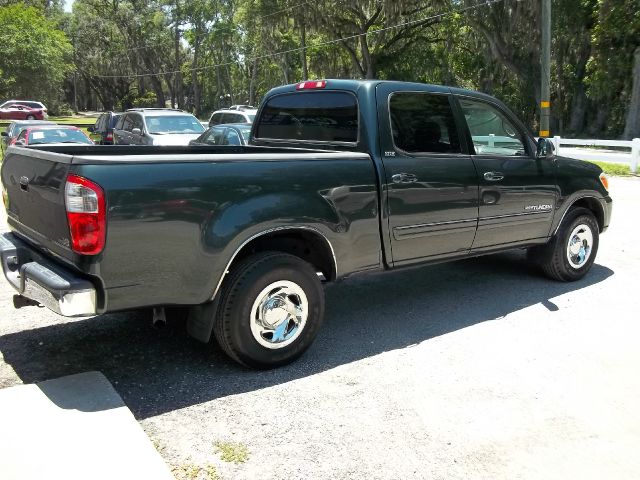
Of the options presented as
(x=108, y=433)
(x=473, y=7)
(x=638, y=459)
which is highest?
(x=473, y=7)

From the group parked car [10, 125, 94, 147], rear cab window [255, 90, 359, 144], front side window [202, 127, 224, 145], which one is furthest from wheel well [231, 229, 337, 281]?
parked car [10, 125, 94, 147]

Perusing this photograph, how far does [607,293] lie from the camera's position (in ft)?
20.4

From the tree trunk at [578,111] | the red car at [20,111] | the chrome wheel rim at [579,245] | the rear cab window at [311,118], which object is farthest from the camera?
the red car at [20,111]

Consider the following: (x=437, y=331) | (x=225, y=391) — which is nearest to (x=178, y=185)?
(x=225, y=391)

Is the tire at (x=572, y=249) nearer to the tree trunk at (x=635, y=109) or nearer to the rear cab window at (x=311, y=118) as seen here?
the rear cab window at (x=311, y=118)

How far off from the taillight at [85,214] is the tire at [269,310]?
0.95 metres

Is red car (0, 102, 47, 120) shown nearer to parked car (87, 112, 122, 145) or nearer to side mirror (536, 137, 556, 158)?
parked car (87, 112, 122, 145)

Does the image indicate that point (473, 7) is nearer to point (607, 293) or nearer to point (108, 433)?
point (607, 293)

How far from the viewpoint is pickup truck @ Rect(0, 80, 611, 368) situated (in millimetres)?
3559

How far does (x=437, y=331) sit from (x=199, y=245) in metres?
2.30

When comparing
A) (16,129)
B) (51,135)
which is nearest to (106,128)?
(16,129)

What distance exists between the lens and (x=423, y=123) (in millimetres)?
5230

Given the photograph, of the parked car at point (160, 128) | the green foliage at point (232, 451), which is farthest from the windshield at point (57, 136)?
the green foliage at point (232, 451)

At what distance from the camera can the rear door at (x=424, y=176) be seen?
4.86 m
